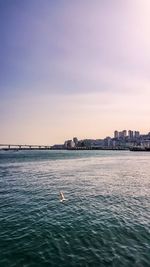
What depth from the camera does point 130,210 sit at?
24.2 meters

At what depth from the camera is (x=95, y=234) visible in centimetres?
1798

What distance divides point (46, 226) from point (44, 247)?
4.14 m

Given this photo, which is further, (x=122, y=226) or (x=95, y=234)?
(x=122, y=226)

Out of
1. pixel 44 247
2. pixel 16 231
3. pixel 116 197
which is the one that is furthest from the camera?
pixel 116 197

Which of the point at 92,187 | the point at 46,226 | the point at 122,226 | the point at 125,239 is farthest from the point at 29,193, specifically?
the point at 125,239

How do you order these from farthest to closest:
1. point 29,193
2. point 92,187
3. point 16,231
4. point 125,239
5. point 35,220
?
point 92,187 < point 29,193 < point 35,220 < point 16,231 < point 125,239

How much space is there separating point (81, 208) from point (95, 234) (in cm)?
744

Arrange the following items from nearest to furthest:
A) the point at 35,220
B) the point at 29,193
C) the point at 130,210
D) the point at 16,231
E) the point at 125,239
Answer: the point at 125,239, the point at 16,231, the point at 35,220, the point at 130,210, the point at 29,193

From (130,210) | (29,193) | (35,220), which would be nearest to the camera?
(35,220)

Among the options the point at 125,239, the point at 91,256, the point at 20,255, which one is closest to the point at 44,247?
the point at 20,255

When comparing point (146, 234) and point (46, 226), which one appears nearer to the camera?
point (146, 234)

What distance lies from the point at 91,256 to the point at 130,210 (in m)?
11.1

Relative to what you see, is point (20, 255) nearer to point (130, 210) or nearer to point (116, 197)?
point (130, 210)

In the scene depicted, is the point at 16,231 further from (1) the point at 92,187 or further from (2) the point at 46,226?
(1) the point at 92,187
